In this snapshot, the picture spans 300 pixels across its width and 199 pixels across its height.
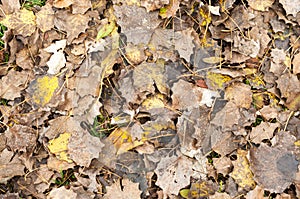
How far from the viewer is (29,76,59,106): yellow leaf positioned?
9.64 feet

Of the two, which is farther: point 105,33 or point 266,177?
point 105,33

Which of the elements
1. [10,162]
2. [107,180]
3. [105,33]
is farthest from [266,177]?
[10,162]

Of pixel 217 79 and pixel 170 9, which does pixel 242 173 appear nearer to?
pixel 217 79

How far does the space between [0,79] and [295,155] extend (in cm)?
198

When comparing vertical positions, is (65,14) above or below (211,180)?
above

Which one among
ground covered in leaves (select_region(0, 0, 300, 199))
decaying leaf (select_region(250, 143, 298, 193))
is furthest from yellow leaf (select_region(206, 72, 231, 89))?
decaying leaf (select_region(250, 143, 298, 193))

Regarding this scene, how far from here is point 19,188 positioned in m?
2.84

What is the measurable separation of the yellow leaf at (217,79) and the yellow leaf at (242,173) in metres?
0.48

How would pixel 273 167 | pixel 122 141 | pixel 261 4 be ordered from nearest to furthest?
pixel 273 167
pixel 122 141
pixel 261 4

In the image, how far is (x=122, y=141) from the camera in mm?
2930

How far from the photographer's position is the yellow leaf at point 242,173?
2.83m

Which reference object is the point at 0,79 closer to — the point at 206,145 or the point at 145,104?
the point at 145,104

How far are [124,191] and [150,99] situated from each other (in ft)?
2.03

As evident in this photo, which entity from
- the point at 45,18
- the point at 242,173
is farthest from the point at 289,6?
the point at 45,18
